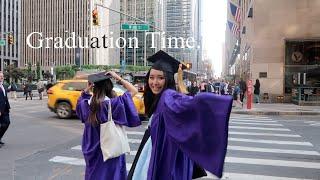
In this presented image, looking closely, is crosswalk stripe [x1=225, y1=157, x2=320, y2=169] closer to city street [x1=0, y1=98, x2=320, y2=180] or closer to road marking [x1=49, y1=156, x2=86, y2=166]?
city street [x1=0, y1=98, x2=320, y2=180]

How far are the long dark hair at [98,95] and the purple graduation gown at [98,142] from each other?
0.16 ft

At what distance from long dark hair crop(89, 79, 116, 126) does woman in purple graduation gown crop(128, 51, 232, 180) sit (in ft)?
3.15

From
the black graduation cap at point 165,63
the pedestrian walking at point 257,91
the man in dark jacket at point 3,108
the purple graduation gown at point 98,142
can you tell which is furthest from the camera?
the pedestrian walking at point 257,91

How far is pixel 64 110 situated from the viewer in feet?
59.0

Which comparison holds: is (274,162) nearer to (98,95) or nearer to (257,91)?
(98,95)

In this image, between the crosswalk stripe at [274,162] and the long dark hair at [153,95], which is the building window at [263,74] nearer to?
the crosswalk stripe at [274,162]

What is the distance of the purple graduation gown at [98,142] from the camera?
4773 millimetres

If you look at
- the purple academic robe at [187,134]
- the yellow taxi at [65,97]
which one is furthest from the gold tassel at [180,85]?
the yellow taxi at [65,97]

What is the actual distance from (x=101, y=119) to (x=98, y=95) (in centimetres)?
25

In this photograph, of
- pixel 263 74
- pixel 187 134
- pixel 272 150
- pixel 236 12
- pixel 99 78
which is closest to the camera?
pixel 187 134

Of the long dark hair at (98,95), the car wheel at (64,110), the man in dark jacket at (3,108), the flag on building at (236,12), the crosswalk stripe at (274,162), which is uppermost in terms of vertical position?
the flag on building at (236,12)

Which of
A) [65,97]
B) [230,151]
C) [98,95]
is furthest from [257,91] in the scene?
[98,95]

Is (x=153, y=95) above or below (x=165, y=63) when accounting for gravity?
below

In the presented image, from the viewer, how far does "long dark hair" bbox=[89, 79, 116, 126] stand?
484cm
